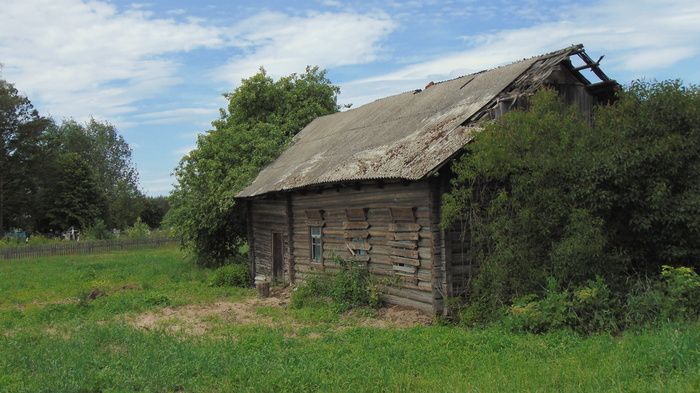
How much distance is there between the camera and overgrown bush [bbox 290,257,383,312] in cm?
1233

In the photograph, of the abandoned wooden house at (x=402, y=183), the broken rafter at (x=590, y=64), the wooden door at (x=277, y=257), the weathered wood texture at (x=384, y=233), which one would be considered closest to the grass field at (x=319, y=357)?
the weathered wood texture at (x=384, y=233)

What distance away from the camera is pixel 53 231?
4959cm

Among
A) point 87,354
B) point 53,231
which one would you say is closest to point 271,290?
point 87,354

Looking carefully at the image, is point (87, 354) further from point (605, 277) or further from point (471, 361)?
point (605, 277)

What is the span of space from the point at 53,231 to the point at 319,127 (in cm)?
3889

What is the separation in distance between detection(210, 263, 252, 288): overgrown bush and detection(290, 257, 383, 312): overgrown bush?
4.85 m

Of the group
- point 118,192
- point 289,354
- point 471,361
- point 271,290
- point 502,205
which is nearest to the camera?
point 471,361

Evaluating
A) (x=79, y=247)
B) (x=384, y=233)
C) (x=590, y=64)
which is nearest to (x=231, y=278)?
(x=384, y=233)

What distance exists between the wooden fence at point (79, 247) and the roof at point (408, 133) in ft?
63.1

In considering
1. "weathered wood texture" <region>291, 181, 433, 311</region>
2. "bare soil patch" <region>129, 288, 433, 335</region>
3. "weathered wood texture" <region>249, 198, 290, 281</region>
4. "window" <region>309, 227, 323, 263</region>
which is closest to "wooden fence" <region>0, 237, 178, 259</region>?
"weathered wood texture" <region>249, 198, 290, 281</region>

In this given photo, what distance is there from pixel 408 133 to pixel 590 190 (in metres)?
5.09

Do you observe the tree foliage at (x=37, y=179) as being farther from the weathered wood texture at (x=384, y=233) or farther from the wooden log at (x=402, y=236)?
the wooden log at (x=402, y=236)

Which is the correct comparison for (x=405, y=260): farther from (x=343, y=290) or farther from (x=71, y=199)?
(x=71, y=199)

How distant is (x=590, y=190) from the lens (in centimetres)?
875
